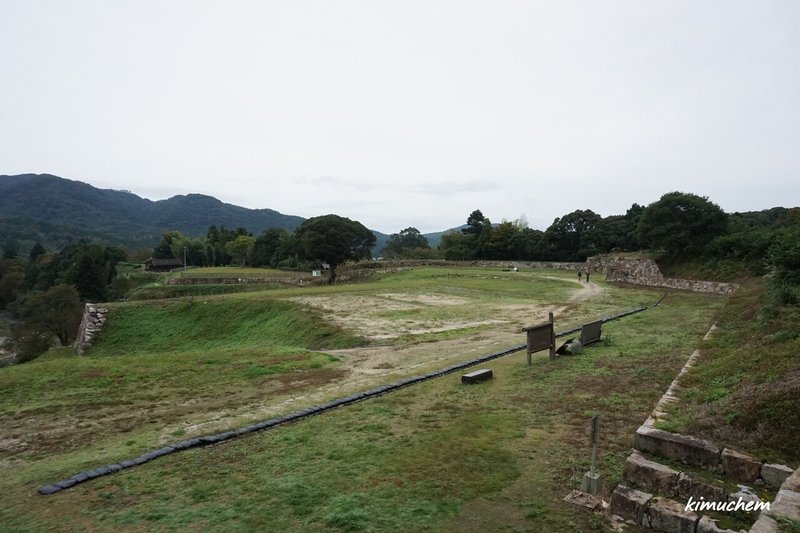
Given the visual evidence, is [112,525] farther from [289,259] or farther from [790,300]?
[289,259]

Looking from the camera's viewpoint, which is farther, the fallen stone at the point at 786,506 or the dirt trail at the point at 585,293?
the dirt trail at the point at 585,293

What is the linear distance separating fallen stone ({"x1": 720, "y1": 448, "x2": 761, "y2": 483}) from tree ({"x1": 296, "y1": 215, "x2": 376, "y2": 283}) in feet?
169

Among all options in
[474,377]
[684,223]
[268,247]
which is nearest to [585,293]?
[684,223]

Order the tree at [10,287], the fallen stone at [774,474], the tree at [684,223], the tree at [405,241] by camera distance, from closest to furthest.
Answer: the fallen stone at [774,474], the tree at [684,223], the tree at [10,287], the tree at [405,241]

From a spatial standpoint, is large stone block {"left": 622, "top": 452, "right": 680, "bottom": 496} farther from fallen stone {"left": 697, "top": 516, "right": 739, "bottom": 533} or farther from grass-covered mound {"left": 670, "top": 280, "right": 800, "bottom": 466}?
grass-covered mound {"left": 670, "top": 280, "right": 800, "bottom": 466}

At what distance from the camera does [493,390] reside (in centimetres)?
945

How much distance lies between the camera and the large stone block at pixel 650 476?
472 cm

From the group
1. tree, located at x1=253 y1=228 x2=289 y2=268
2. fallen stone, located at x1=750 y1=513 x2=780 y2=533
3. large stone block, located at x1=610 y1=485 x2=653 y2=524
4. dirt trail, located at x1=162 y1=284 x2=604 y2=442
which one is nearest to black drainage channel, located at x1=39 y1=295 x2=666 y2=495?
dirt trail, located at x1=162 y1=284 x2=604 y2=442

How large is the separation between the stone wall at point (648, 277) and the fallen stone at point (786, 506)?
92.0ft

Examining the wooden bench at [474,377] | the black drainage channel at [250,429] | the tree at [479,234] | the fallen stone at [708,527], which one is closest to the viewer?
the fallen stone at [708,527]

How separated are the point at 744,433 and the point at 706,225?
3397 cm

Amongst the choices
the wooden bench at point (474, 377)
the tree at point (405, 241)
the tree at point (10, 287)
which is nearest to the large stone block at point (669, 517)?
the wooden bench at point (474, 377)

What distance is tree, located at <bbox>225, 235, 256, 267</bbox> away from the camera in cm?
9365

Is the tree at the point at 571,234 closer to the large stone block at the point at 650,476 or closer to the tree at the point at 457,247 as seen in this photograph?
the tree at the point at 457,247
